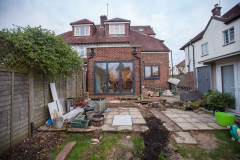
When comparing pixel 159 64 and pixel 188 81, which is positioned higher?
pixel 159 64

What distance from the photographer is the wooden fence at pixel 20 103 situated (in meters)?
2.16

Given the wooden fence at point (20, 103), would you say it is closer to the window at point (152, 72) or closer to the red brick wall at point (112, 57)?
the red brick wall at point (112, 57)

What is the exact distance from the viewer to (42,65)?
8.96ft

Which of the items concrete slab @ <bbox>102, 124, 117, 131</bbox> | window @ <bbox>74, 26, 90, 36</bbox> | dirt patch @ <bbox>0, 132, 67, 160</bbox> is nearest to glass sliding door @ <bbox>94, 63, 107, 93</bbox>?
concrete slab @ <bbox>102, 124, 117, 131</bbox>

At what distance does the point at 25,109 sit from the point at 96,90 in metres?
4.36

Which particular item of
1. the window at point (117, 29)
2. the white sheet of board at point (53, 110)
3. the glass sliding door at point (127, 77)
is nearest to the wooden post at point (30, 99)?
the white sheet of board at point (53, 110)

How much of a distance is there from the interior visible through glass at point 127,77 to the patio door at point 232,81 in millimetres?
4651

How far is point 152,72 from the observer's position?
11.7 meters

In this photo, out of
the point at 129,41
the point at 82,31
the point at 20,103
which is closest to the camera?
the point at 20,103

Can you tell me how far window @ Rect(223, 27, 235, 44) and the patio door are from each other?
6.81 meters

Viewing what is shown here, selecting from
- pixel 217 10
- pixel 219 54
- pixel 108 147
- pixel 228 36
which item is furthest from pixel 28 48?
pixel 217 10

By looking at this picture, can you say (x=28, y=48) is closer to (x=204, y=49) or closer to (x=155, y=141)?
(x=155, y=141)

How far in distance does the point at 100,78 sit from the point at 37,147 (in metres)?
4.92

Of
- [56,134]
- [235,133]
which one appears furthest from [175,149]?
[56,134]
